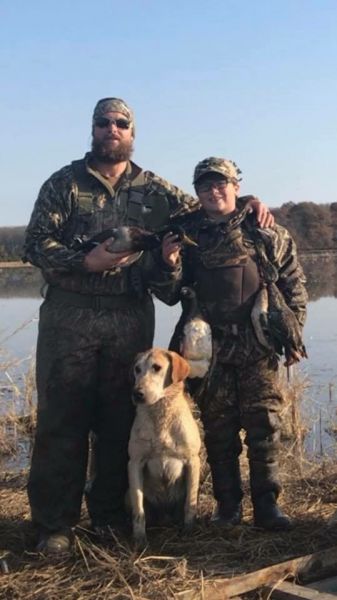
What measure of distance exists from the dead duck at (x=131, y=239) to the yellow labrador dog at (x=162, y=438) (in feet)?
2.17

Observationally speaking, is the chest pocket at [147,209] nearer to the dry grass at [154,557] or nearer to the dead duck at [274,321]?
the dead duck at [274,321]

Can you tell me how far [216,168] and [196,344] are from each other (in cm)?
115

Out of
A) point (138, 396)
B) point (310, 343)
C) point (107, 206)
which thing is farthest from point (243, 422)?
point (310, 343)

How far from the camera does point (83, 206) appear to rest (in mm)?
5426

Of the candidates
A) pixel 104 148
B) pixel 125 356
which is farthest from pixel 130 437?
pixel 104 148

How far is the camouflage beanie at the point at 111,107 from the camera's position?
5.42 meters

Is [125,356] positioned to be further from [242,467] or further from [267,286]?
[242,467]

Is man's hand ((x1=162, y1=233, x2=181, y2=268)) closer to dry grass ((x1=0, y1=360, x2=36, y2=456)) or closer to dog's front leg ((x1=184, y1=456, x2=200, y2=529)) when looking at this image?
dog's front leg ((x1=184, y1=456, x2=200, y2=529))

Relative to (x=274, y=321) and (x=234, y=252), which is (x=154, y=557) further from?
(x=234, y=252)

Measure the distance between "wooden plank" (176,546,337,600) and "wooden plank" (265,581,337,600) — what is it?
0.14ft

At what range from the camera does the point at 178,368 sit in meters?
5.23

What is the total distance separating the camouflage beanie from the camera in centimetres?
542

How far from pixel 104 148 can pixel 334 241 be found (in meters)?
36.2

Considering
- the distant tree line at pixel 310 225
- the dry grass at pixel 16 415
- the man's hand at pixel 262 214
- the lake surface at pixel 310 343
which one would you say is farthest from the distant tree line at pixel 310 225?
the man's hand at pixel 262 214
